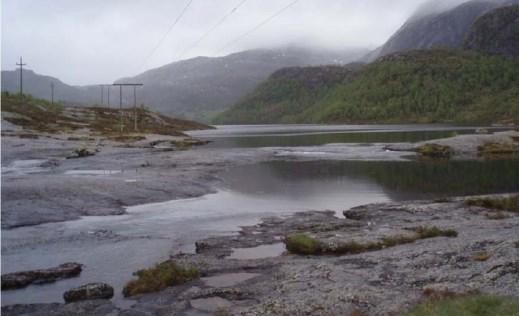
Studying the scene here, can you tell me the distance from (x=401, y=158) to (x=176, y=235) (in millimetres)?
55325

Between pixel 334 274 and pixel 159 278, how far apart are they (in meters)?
7.22

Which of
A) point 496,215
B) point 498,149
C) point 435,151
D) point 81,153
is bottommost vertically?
point 496,215

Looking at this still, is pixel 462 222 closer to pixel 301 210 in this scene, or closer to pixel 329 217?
pixel 329 217

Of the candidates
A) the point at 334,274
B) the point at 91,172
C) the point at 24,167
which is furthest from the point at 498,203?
the point at 24,167

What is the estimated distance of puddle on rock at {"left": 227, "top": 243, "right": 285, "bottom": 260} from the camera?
91.2 ft

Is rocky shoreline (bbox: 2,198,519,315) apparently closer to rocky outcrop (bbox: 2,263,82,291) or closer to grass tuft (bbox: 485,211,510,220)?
grass tuft (bbox: 485,211,510,220)

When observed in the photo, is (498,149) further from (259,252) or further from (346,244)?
(259,252)

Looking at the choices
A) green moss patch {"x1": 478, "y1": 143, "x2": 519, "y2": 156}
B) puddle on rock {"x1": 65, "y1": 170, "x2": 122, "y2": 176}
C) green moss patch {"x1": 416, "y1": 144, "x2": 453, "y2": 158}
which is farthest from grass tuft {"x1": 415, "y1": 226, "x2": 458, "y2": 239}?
green moss patch {"x1": 478, "y1": 143, "x2": 519, "y2": 156}

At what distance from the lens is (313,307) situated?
19094mm

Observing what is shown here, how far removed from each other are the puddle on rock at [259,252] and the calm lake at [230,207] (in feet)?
9.38

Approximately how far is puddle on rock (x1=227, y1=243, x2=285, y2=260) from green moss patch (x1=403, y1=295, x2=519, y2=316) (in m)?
11.7

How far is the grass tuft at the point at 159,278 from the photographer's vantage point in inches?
866

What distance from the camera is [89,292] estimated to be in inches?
839

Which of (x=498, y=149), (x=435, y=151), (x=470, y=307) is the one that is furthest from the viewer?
(x=498, y=149)
